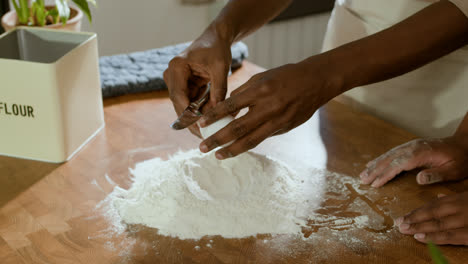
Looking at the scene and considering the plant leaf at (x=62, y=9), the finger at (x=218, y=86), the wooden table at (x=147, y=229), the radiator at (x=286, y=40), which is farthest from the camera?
the radiator at (x=286, y=40)

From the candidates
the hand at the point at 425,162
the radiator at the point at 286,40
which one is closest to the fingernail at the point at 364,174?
the hand at the point at 425,162

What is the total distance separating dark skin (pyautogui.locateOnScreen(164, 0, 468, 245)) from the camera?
906 millimetres

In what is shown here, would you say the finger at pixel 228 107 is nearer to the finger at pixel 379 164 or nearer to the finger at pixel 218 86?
the finger at pixel 218 86

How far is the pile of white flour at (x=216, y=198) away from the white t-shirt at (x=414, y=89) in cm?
41

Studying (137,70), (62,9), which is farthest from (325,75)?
(62,9)

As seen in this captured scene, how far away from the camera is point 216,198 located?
98cm

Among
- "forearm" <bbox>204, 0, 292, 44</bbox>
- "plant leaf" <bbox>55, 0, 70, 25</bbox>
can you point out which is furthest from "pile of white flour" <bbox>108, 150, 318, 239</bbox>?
"plant leaf" <bbox>55, 0, 70, 25</bbox>

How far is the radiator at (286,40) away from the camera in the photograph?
111 inches

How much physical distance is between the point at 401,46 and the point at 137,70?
0.73m

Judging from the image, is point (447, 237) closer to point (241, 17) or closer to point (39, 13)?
point (241, 17)

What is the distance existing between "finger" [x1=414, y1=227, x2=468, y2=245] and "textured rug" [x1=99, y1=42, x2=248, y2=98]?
778 mm

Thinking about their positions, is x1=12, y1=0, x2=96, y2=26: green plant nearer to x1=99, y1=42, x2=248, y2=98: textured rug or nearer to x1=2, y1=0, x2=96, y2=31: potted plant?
x1=2, y1=0, x2=96, y2=31: potted plant

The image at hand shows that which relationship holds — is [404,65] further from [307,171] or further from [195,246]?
[195,246]

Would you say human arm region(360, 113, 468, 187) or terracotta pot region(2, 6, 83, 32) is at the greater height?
terracotta pot region(2, 6, 83, 32)
